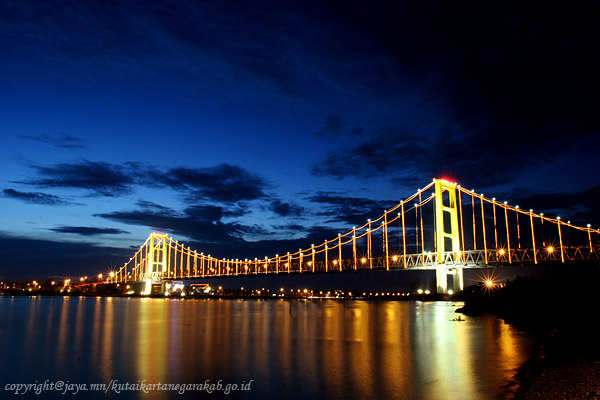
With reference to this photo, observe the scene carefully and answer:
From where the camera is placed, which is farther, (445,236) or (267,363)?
(445,236)

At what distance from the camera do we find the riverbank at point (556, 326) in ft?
31.6

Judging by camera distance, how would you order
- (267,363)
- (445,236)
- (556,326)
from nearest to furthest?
(267,363) < (556,326) < (445,236)

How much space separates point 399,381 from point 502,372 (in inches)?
108

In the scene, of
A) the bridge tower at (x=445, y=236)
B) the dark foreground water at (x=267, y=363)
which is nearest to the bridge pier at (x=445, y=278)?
the bridge tower at (x=445, y=236)

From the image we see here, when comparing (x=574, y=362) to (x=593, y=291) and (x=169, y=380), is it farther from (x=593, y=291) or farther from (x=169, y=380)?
(x=593, y=291)

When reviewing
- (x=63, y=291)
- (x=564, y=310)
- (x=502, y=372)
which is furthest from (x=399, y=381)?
(x=63, y=291)

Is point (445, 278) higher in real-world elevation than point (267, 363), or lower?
higher

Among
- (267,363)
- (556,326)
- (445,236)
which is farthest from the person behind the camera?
(445,236)

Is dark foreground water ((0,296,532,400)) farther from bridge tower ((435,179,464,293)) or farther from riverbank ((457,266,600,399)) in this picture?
bridge tower ((435,179,464,293))

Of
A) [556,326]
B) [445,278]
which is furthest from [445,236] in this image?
[556,326]

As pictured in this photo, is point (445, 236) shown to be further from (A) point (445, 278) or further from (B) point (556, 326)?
(B) point (556, 326)

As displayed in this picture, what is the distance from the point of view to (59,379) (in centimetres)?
1280

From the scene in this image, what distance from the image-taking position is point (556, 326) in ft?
71.5

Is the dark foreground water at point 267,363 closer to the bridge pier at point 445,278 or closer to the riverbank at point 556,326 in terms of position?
the riverbank at point 556,326
